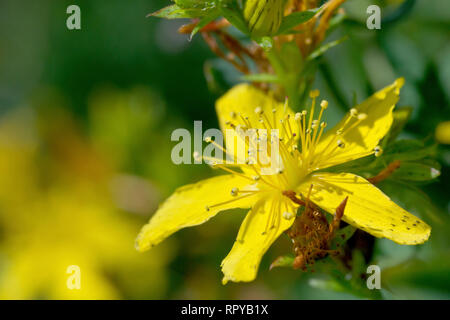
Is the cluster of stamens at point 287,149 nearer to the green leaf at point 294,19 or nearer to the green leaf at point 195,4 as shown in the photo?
the green leaf at point 294,19

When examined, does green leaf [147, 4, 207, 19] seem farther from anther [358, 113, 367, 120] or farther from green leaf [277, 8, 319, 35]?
anther [358, 113, 367, 120]

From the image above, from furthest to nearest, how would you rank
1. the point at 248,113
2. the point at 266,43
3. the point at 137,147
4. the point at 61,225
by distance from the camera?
the point at 61,225 < the point at 137,147 < the point at 248,113 < the point at 266,43

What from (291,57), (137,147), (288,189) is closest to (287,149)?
(288,189)

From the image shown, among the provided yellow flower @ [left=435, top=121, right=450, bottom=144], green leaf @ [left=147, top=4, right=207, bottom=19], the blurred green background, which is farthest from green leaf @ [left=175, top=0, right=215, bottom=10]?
yellow flower @ [left=435, top=121, right=450, bottom=144]

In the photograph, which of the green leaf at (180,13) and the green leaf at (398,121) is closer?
the green leaf at (180,13)

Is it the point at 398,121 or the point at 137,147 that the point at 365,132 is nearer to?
the point at 398,121

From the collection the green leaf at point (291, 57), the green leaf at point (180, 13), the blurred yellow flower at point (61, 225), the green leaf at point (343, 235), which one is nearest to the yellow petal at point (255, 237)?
the green leaf at point (343, 235)
